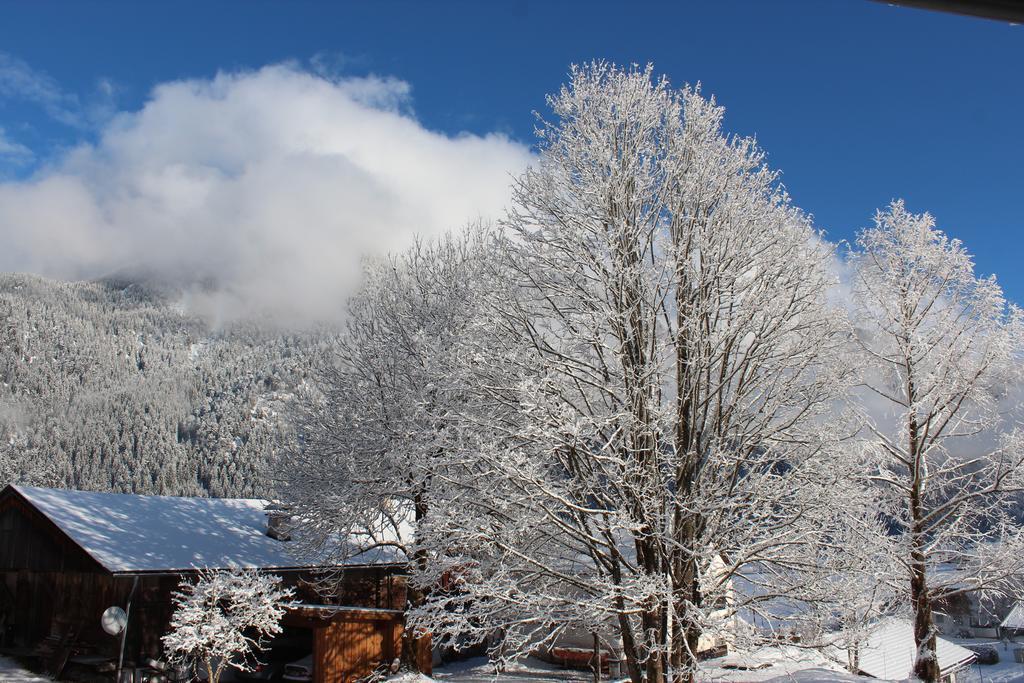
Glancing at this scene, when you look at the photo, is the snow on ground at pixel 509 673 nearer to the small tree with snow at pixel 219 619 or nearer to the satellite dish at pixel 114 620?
the small tree with snow at pixel 219 619

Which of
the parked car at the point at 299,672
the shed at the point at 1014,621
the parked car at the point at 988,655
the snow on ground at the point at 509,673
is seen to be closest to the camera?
the parked car at the point at 299,672

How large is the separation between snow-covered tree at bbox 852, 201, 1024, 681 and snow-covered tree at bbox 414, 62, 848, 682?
157 inches

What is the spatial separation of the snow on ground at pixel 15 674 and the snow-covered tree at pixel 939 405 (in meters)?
21.6

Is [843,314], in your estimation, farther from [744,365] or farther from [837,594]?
[837,594]

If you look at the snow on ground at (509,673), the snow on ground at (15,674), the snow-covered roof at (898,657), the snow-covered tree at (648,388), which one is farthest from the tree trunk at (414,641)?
the snow-covered roof at (898,657)

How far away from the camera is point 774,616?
8.39m

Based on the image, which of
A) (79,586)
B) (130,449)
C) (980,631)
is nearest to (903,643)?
(79,586)

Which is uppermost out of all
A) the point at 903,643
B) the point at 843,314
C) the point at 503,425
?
the point at 843,314

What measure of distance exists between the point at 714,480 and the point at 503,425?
9.55ft

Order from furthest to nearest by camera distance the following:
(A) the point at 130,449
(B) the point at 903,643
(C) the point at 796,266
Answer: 1. (A) the point at 130,449
2. (B) the point at 903,643
3. (C) the point at 796,266

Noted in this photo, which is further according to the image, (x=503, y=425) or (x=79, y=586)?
(x=79, y=586)

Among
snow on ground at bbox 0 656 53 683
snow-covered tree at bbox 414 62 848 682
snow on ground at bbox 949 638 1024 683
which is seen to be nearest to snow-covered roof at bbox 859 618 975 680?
snow on ground at bbox 949 638 1024 683

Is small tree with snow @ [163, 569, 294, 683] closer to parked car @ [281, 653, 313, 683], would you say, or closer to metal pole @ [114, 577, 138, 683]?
metal pole @ [114, 577, 138, 683]

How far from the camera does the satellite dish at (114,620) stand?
1741 centimetres
